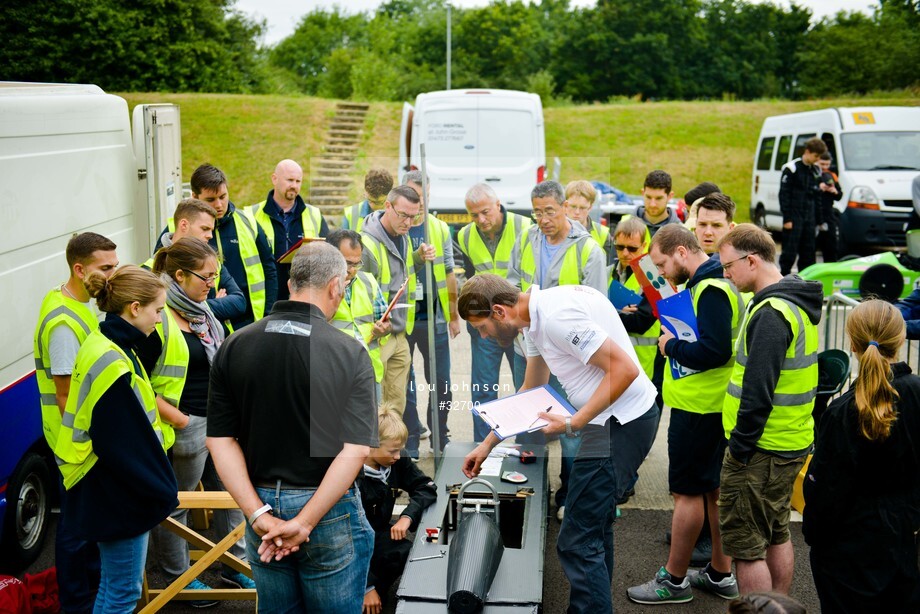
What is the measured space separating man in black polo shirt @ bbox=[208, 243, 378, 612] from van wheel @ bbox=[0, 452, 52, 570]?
2.18m

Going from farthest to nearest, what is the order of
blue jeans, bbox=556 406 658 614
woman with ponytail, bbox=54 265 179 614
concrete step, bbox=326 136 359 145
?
concrete step, bbox=326 136 359 145, blue jeans, bbox=556 406 658 614, woman with ponytail, bbox=54 265 179 614

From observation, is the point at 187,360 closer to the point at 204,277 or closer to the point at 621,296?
the point at 204,277

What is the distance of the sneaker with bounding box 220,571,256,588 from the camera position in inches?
177

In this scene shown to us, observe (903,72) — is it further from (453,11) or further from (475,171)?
(475,171)

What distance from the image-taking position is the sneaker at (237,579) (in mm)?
4504

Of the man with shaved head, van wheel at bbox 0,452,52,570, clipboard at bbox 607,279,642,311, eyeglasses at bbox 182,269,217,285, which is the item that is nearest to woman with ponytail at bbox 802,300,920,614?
clipboard at bbox 607,279,642,311

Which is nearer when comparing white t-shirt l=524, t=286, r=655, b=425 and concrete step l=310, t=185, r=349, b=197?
white t-shirt l=524, t=286, r=655, b=425

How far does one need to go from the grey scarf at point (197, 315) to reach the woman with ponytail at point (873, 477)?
2.89 m

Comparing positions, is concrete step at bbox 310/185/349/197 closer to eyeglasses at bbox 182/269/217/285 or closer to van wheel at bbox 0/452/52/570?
eyeglasses at bbox 182/269/217/285

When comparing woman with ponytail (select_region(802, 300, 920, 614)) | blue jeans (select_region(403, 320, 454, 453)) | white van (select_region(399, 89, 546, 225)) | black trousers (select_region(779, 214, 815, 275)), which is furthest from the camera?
black trousers (select_region(779, 214, 815, 275))

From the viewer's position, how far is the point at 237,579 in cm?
452

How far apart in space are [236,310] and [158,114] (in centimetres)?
235

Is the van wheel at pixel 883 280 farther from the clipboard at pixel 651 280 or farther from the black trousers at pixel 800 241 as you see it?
the clipboard at pixel 651 280

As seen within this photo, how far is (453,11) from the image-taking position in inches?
2079
